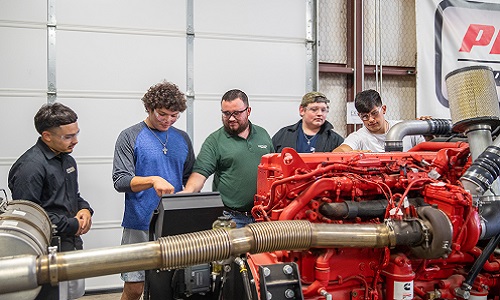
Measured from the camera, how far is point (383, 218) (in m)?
1.82

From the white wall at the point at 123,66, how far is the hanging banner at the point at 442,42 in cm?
143

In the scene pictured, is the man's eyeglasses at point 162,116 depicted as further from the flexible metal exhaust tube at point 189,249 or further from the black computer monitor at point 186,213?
the flexible metal exhaust tube at point 189,249

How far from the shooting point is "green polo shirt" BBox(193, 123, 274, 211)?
2.61 metres

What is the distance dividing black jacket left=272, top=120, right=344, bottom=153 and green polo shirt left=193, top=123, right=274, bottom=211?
1.32 ft

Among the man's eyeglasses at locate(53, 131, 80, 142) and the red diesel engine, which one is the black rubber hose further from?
the man's eyeglasses at locate(53, 131, 80, 142)

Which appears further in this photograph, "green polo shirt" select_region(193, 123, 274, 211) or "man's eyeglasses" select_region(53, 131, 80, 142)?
"green polo shirt" select_region(193, 123, 274, 211)

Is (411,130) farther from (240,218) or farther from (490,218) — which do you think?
(240,218)

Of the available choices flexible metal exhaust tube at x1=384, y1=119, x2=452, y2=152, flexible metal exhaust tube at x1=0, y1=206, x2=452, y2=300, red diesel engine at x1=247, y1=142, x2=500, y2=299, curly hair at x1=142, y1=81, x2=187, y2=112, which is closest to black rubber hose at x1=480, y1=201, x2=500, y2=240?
red diesel engine at x1=247, y1=142, x2=500, y2=299

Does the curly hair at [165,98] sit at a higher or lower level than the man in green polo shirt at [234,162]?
higher

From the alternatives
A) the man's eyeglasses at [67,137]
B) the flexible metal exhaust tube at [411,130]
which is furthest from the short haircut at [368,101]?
the man's eyeglasses at [67,137]

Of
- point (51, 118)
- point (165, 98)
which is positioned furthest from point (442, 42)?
point (51, 118)

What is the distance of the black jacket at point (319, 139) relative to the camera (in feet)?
10.0

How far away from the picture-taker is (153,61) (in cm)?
400

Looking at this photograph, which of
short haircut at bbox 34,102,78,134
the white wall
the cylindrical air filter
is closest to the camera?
the cylindrical air filter
